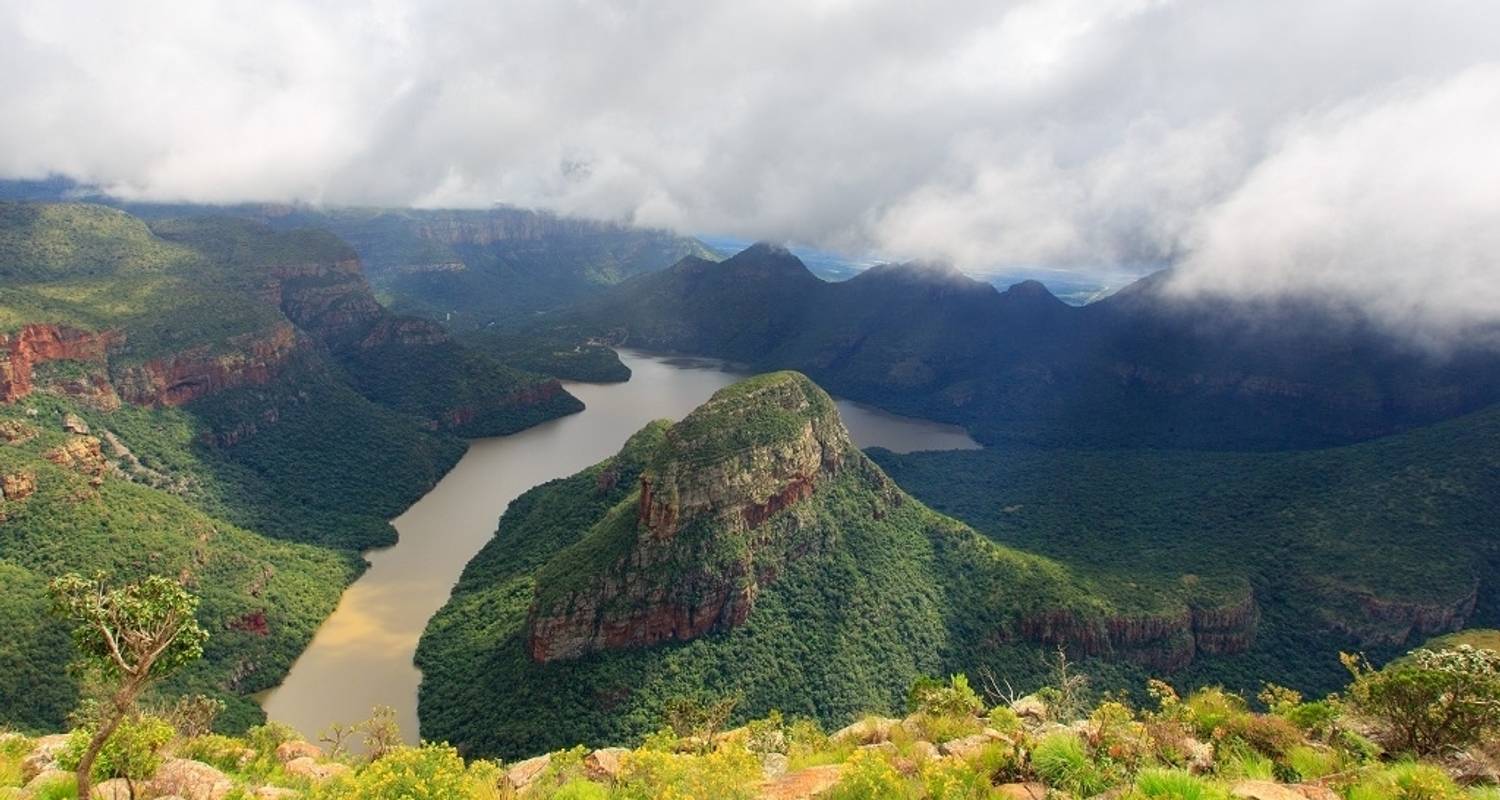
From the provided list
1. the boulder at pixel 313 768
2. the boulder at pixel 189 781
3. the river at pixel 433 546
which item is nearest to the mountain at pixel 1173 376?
the river at pixel 433 546

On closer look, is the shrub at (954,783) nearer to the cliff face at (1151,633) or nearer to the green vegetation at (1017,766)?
the green vegetation at (1017,766)

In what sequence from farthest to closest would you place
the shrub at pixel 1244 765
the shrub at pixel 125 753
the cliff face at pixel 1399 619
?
the cliff face at pixel 1399 619, the shrub at pixel 125 753, the shrub at pixel 1244 765

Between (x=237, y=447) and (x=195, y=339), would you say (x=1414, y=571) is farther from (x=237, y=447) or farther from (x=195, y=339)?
(x=195, y=339)

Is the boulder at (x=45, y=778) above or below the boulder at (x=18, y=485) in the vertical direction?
below

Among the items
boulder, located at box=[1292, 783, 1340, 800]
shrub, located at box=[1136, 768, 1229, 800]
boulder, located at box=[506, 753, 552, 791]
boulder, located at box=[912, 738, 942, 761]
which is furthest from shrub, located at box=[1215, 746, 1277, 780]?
boulder, located at box=[506, 753, 552, 791]

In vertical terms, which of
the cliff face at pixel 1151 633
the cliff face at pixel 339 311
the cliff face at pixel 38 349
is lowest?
the cliff face at pixel 1151 633

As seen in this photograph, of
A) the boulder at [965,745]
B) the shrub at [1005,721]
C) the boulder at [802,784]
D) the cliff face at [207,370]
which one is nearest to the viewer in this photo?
the boulder at [802,784]

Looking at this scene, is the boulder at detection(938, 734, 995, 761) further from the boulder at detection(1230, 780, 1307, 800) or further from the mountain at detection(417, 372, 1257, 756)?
the mountain at detection(417, 372, 1257, 756)
